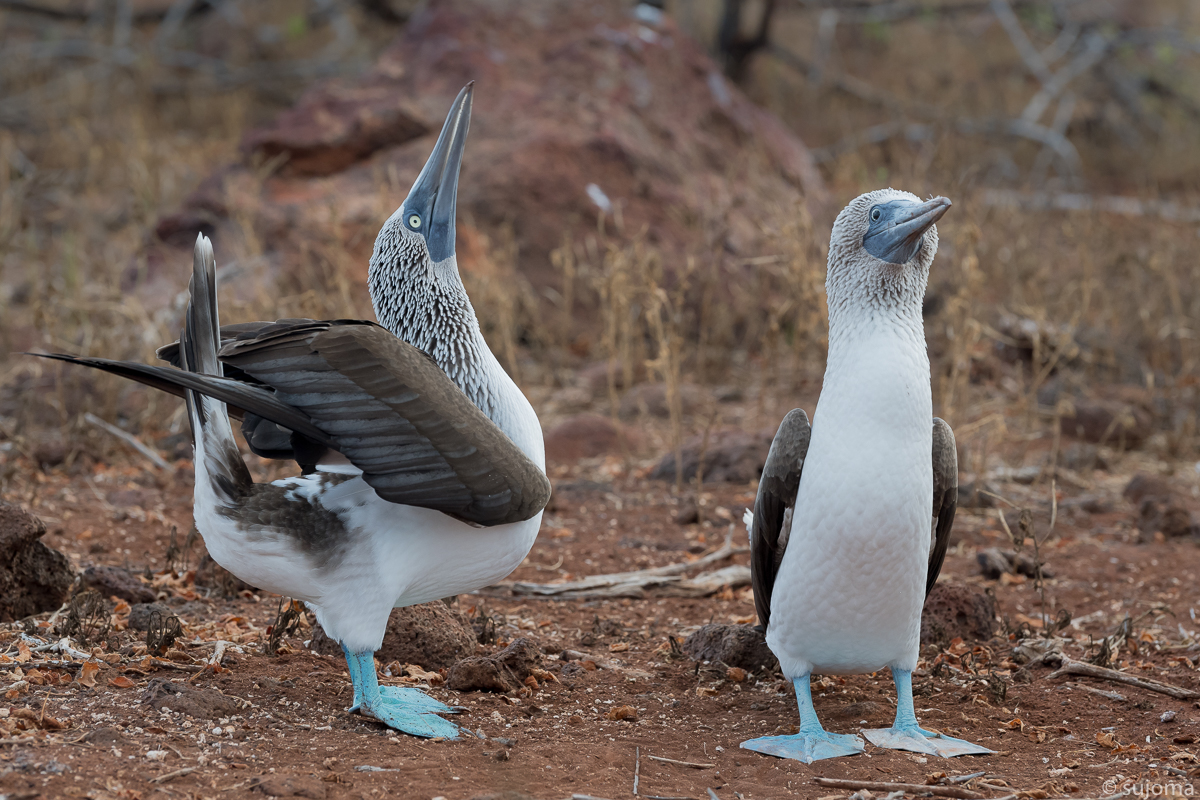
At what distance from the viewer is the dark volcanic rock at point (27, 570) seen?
3.48 m

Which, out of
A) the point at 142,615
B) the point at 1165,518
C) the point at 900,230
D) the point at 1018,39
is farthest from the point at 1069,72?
the point at 142,615

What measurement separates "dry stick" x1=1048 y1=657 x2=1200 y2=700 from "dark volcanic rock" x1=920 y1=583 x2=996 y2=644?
0.98 ft

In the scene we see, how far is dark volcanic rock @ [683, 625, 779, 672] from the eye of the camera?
3.62 meters

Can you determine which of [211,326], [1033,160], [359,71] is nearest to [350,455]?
[211,326]

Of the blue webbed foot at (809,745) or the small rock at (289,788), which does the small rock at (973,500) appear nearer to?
the blue webbed foot at (809,745)

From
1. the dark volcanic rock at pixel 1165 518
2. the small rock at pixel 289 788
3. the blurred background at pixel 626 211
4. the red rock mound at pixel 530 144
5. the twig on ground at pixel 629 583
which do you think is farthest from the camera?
the red rock mound at pixel 530 144

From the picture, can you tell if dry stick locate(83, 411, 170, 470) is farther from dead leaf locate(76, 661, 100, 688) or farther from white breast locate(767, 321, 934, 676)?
white breast locate(767, 321, 934, 676)

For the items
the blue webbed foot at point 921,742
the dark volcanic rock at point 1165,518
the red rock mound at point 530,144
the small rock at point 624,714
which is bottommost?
the small rock at point 624,714

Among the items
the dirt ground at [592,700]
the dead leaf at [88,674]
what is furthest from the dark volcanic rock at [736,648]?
the dead leaf at [88,674]

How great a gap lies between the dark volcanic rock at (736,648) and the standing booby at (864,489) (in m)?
0.42

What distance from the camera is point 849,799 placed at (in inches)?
105

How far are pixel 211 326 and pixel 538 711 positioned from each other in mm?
1387

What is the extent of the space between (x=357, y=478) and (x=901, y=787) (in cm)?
156

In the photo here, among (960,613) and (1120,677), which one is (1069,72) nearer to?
(960,613)
